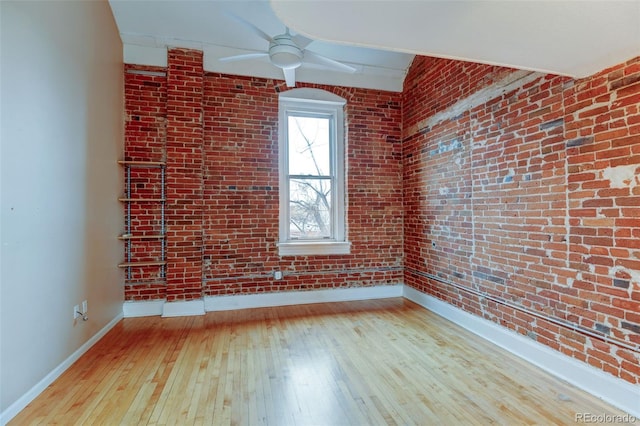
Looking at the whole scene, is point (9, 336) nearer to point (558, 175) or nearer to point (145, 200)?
point (145, 200)

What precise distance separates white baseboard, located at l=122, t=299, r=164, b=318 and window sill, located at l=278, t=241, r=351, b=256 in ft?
5.61

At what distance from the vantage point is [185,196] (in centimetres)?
398

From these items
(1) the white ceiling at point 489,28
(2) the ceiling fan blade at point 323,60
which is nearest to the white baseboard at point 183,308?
(2) the ceiling fan blade at point 323,60

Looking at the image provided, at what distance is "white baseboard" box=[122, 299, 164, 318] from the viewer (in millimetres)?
3916

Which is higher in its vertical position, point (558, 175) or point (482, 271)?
point (558, 175)

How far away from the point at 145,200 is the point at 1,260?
2047mm

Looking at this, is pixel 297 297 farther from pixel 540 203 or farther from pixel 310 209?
pixel 540 203

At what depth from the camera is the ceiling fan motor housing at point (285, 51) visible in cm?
307

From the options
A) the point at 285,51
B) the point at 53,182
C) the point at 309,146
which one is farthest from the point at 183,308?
the point at 285,51

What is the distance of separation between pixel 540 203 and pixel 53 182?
4.04 m

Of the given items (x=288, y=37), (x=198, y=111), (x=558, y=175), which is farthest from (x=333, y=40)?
(x=198, y=111)

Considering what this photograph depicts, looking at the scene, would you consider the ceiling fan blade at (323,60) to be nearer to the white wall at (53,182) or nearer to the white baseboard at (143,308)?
the white wall at (53,182)

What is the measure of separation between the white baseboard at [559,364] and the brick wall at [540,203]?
0.21 ft

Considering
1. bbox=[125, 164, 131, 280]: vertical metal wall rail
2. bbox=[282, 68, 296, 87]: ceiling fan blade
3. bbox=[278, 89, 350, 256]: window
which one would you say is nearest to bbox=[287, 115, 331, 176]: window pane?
bbox=[278, 89, 350, 256]: window
